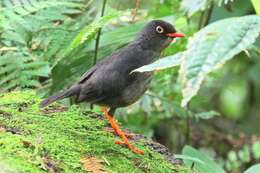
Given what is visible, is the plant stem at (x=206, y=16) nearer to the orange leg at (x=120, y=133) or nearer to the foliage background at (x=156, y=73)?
the foliage background at (x=156, y=73)

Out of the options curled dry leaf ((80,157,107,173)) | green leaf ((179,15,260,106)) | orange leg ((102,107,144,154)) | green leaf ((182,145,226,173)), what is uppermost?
green leaf ((179,15,260,106))

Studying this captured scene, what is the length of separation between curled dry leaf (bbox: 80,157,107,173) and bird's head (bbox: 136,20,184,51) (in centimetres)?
174

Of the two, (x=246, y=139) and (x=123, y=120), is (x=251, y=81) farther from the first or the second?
(x=123, y=120)

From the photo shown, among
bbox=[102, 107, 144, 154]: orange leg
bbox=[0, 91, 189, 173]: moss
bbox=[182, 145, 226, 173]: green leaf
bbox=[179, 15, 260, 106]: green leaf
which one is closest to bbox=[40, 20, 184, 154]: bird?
bbox=[102, 107, 144, 154]: orange leg

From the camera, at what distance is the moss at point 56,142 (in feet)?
9.55

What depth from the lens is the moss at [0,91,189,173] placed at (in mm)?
2912

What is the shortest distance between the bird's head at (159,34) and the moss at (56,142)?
33.5 inches

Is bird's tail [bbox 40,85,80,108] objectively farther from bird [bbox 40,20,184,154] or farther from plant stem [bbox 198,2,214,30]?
plant stem [bbox 198,2,214,30]

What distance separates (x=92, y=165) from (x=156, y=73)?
2548 mm

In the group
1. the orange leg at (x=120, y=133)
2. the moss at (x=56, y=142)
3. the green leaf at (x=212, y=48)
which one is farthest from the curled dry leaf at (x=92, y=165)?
the green leaf at (x=212, y=48)

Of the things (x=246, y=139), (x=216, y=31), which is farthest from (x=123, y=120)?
(x=216, y=31)

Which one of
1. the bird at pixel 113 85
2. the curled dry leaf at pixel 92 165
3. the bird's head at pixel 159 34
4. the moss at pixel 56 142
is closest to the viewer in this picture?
the moss at pixel 56 142

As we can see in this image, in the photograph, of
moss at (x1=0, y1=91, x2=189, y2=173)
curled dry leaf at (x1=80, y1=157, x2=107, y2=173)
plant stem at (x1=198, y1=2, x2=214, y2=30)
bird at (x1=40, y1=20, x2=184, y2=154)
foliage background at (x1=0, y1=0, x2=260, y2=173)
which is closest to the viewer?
moss at (x1=0, y1=91, x2=189, y2=173)

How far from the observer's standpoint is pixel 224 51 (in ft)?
6.33
